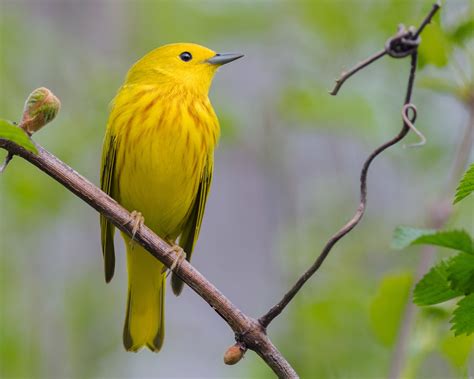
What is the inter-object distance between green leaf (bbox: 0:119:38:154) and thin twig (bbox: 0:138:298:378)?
16 cm

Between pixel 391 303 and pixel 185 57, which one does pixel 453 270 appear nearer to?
pixel 391 303

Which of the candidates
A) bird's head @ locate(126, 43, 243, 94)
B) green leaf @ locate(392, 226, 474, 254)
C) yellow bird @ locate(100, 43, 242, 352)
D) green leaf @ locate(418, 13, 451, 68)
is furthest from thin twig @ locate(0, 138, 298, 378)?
bird's head @ locate(126, 43, 243, 94)

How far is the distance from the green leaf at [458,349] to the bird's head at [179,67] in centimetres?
196

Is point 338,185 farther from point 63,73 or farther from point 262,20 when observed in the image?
point 63,73

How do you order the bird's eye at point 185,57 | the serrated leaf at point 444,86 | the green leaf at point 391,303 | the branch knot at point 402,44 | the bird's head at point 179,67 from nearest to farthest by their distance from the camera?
the branch knot at point 402,44 < the green leaf at point 391,303 < the serrated leaf at point 444,86 < the bird's head at point 179,67 < the bird's eye at point 185,57

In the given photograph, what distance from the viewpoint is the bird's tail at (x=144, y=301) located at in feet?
12.3

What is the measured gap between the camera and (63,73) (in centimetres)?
485

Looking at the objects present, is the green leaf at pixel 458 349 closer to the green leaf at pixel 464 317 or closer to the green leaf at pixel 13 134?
the green leaf at pixel 464 317

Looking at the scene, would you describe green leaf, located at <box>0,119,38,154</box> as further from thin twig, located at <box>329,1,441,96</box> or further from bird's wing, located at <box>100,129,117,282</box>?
bird's wing, located at <box>100,129,117,282</box>

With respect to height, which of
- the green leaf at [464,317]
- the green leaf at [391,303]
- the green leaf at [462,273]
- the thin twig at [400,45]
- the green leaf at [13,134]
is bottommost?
the green leaf at [464,317]

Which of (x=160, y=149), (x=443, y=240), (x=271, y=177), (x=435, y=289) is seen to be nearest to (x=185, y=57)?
(x=160, y=149)

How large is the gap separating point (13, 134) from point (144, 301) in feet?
7.49

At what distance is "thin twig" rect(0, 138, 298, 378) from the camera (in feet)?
6.81

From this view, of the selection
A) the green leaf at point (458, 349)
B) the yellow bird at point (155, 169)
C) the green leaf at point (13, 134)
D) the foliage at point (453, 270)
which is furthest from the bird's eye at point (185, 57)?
the foliage at point (453, 270)
